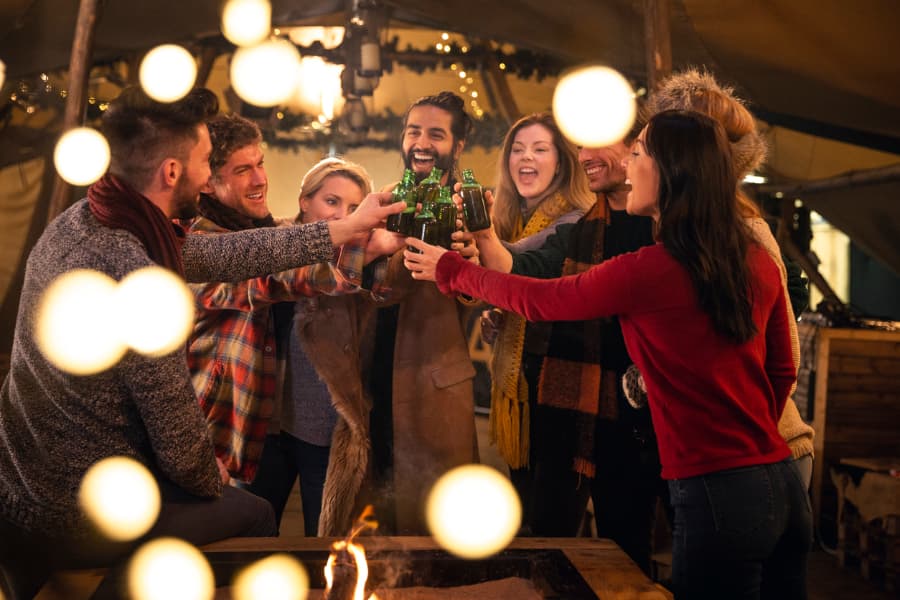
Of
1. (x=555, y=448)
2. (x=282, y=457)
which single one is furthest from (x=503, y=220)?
(x=282, y=457)

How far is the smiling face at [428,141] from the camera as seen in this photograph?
259 cm

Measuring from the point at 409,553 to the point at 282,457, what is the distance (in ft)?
2.33

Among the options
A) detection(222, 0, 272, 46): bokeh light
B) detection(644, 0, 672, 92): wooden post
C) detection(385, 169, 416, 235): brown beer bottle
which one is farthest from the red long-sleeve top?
detection(222, 0, 272, 46): bokeh light

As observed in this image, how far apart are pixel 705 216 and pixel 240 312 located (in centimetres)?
149

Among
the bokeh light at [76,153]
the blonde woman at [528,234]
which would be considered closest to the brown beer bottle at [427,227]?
the blonde woman at [528,234]

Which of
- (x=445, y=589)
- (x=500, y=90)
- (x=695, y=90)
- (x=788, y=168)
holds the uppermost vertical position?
(x=500, y=90)

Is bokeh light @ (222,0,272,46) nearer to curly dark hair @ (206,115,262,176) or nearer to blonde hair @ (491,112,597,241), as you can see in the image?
curly dark hair @ (206,115,262,176)

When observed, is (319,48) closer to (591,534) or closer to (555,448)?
(591,534)

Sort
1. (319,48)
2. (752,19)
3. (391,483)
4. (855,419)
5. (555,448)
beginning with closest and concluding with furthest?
1. (555,448)
2. (391,483)
3. (752,19)
4. (855,419)
5. (319,48)

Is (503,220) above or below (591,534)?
above

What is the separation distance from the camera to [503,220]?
2723 mm

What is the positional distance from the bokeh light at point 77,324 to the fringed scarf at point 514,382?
48.2 inches

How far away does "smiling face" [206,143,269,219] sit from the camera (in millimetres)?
2660

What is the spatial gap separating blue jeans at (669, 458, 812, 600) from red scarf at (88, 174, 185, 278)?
1.21 m
